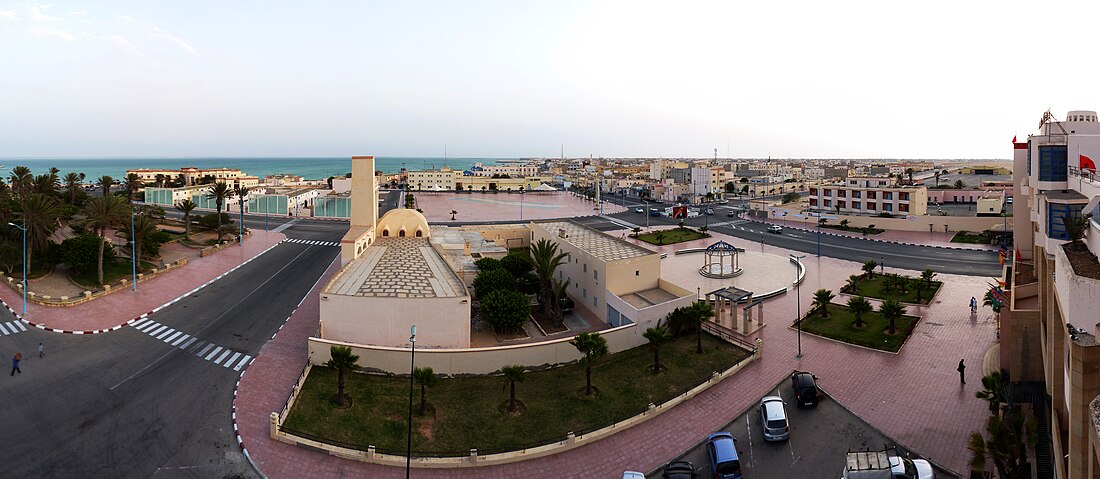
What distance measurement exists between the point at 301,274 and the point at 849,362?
96.7 ft

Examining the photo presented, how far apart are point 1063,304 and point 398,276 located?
2044 centimetres

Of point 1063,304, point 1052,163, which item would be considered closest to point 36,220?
point 1063,304

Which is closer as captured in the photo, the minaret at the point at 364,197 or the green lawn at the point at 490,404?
the green lawn at the point at 490,404

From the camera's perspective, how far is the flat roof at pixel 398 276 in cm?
2109

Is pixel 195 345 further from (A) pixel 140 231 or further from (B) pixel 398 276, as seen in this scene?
(A) pixel 140 231

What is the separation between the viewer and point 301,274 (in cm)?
3375

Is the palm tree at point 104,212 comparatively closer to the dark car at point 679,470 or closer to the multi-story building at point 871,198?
the dark car at point 679,470

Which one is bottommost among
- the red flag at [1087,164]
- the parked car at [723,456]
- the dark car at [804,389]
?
the parked car at [723,456]

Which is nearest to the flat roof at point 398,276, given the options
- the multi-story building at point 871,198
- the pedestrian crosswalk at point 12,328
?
the pedestrian crosswalk at point 12,328

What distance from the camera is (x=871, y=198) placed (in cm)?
5966

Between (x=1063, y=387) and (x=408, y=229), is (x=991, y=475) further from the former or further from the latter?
(x=408, y=229)

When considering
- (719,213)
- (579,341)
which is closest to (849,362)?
(579,341)

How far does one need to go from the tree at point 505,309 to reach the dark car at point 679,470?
10167mm

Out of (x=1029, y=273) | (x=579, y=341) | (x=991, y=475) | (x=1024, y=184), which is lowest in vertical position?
(x=991, y=475)
